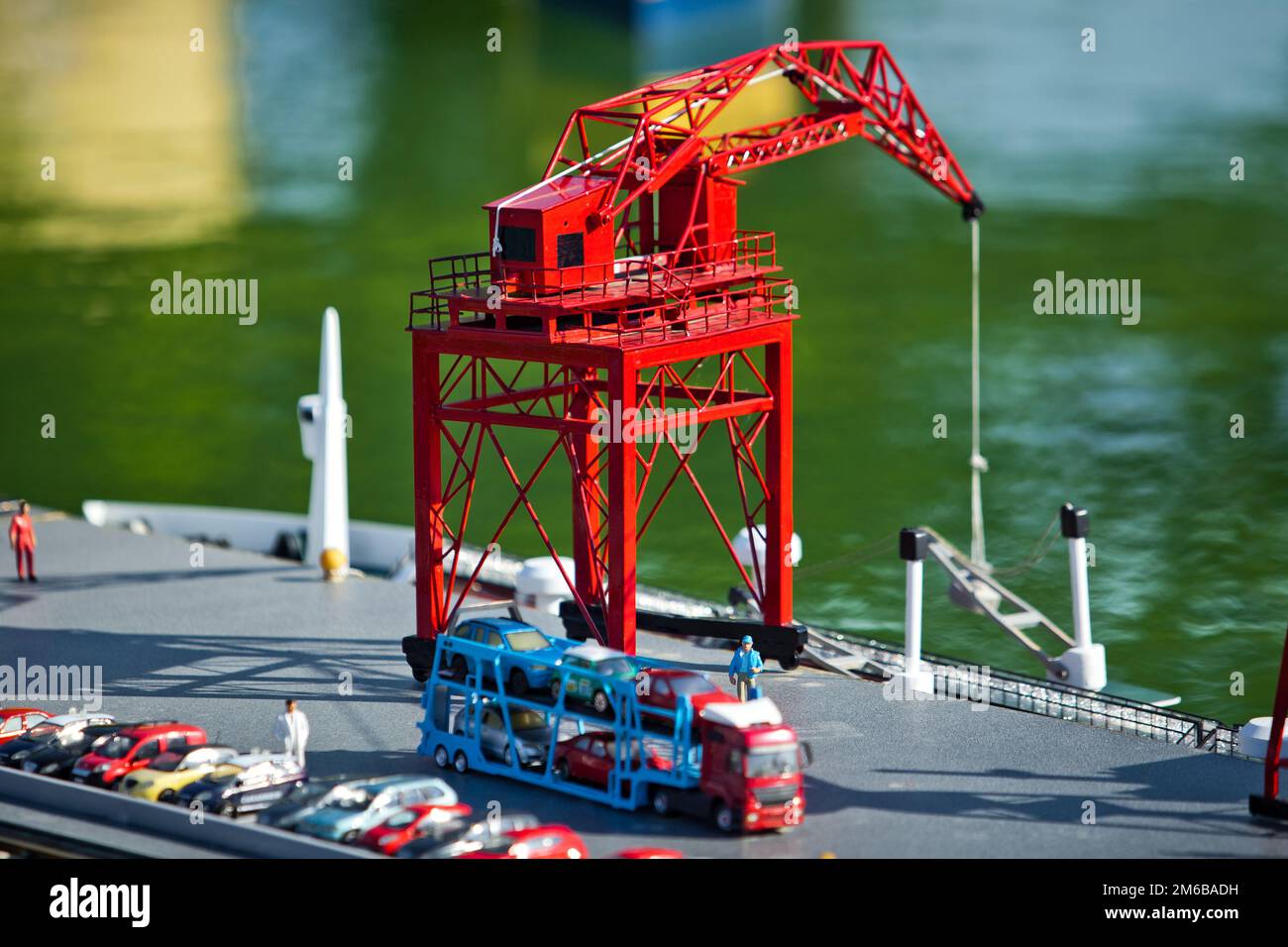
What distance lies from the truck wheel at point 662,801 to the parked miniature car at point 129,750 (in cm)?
796

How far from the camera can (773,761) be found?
3212 cm

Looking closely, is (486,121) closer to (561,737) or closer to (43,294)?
(43,294)

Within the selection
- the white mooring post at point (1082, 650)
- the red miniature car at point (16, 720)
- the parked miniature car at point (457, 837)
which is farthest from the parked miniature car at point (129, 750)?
the white mooring post at point (1082, 650)

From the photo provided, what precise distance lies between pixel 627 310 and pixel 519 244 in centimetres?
230

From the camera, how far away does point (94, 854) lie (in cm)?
3288

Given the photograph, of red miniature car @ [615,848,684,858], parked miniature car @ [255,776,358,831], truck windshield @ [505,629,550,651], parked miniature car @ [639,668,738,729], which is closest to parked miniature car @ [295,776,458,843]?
parked miniature car @ [255,776,358,831]

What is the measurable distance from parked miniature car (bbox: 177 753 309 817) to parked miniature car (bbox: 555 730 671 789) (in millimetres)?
4254

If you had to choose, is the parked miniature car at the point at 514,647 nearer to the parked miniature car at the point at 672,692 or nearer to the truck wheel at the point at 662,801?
the parked miniature car at the point at 672,692

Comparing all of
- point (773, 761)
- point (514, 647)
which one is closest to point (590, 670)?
point (514, 647)

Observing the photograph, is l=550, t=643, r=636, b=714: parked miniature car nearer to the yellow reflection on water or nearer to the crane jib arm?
the crane jib arm

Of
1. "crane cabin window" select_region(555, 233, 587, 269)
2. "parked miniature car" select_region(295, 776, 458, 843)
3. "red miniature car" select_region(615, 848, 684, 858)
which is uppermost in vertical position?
"crane cabin window" select_region(555, 233, 587, 269)

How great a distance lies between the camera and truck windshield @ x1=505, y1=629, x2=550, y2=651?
35812 mm
